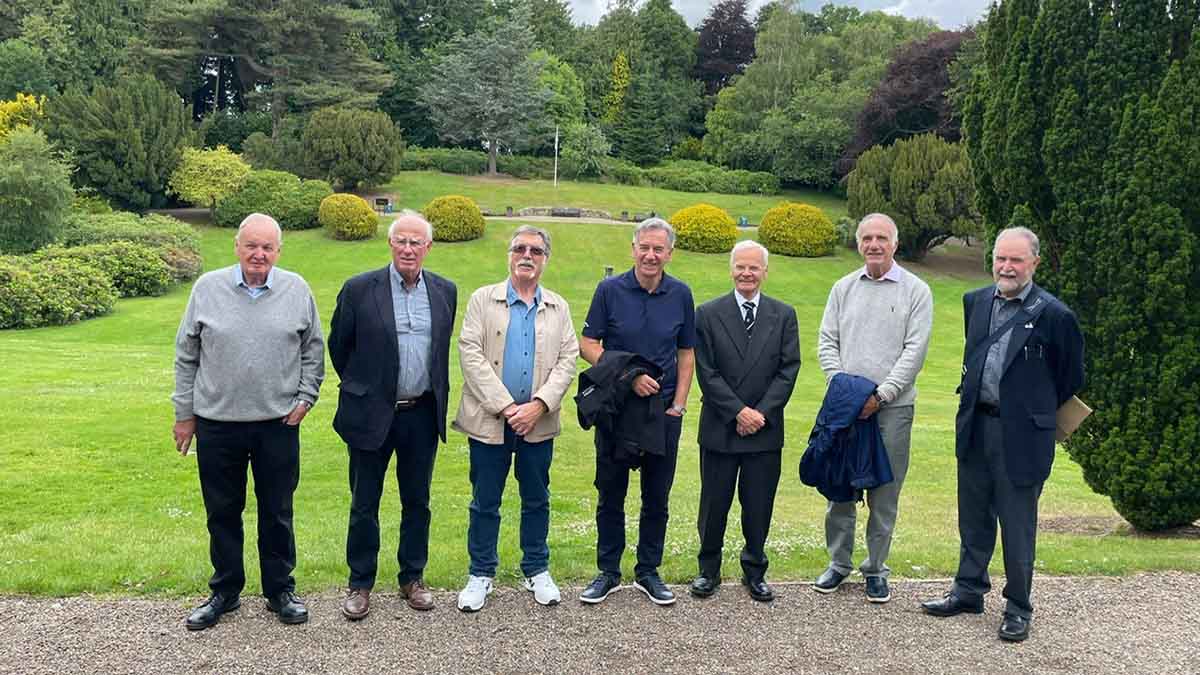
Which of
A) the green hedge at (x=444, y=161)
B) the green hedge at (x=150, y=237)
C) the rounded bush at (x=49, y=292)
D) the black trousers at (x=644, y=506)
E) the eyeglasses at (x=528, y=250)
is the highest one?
the green hedge at (x=444, y=161)

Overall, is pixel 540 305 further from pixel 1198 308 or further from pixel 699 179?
pixel 699 179

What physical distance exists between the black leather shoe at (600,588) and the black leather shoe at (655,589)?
0.49 ft

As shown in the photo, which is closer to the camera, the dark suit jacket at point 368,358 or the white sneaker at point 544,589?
the dark suit jacket at point 368,358

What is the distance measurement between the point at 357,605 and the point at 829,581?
8.77ft

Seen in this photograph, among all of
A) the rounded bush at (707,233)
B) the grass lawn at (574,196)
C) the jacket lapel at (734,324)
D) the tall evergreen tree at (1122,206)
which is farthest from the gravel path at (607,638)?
the grass lawn at (574,196)

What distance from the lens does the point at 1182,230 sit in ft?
22.4

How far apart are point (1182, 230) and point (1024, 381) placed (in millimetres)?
3073

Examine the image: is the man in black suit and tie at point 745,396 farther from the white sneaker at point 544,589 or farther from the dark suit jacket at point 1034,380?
the dark suit jacket at point 1034,380

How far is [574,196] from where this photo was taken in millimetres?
44688

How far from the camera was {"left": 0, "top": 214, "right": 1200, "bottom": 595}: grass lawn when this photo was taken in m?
5.66

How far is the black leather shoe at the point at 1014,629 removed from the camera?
→ 15.6 feet

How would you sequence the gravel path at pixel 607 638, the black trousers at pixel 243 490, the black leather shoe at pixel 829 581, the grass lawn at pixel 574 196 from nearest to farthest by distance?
the gravel path at pixel 607 638 → the black trousers at pixel 243 490 → the black leather shoe at pixel 829 581 → the grass lawn at pixel 574 196

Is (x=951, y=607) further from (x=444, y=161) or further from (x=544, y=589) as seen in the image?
(x=444, y=161)

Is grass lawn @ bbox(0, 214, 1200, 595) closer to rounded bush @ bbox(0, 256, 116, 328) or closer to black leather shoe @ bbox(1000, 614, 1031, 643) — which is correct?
black leather shoe @ bbox(1000, 614, 1031, 643)
